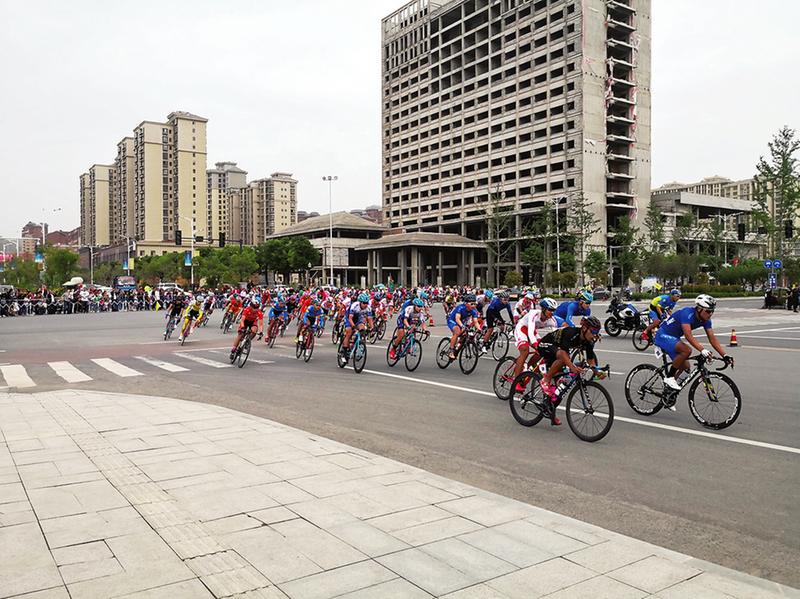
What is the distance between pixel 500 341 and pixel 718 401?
8.75 m

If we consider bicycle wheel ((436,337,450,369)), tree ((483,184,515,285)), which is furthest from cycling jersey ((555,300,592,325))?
tree ((483,184,515,285))

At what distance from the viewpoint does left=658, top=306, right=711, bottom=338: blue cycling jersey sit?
28.9ft

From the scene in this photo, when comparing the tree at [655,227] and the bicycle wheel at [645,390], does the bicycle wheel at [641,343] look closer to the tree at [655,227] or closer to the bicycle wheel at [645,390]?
the bicycle wheel at [645,390]

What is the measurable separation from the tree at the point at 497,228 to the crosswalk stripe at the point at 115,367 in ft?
233

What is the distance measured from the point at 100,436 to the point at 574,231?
78.8 m

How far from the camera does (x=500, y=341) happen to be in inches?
677

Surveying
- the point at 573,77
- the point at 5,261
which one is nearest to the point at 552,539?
the point at 573,77

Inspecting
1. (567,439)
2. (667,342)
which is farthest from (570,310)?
(567,439)

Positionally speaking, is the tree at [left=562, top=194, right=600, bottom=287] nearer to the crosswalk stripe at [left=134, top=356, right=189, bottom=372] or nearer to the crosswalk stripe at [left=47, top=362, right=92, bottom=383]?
the crosswalk stripe at [left=134, top=356, right=189, bottom=372]

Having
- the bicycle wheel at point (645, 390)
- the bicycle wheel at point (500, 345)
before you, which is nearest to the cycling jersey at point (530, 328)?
the bicycle wheel at point (645, 390)

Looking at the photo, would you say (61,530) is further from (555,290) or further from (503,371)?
(555,290)

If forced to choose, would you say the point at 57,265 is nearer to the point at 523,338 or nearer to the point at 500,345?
the point at 500,345

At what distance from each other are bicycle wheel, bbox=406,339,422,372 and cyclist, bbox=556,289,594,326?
5.41 metres

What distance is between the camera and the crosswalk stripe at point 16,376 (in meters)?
12.7
